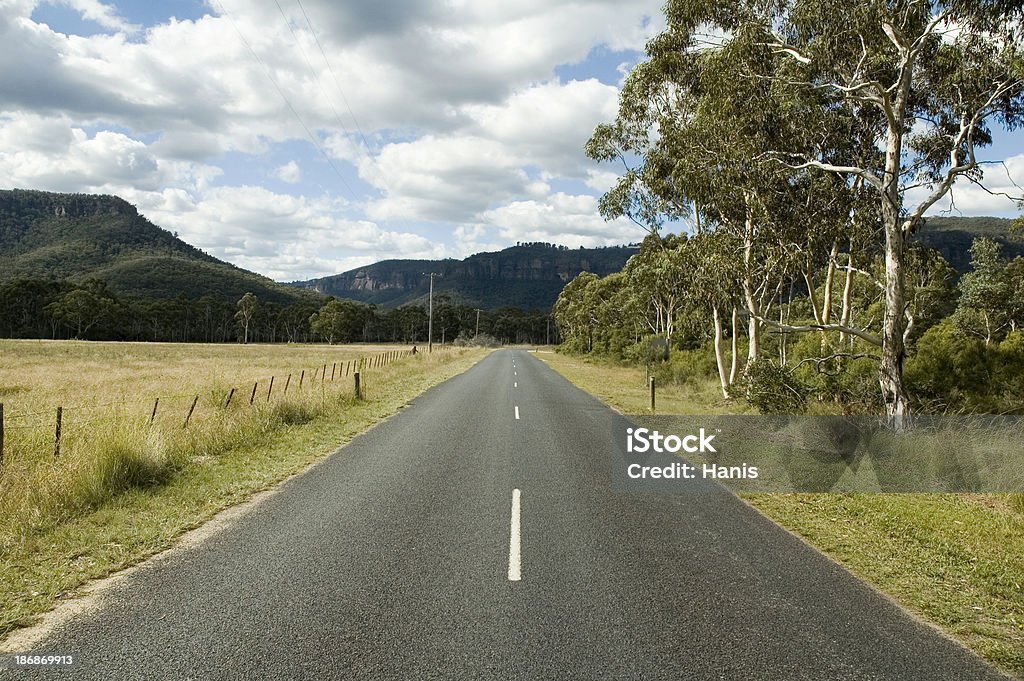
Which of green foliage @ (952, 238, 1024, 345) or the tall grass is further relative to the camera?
green foliage @ (952, 238, 1024, 345)

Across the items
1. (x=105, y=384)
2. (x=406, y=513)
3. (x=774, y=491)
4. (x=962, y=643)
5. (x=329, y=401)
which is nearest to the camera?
(x=962, y=643)

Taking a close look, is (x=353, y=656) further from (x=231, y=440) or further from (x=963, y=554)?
(x=231, y=440)

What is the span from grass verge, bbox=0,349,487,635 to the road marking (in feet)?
11.5

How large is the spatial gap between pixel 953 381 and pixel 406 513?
14.4 m

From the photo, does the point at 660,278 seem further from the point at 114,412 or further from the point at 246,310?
the point at 246,310

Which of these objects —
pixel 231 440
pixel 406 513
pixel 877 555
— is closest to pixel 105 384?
pixel 231 440

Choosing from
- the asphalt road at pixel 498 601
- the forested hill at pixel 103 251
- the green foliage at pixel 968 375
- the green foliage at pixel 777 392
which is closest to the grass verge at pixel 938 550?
the asphalt road at pixel 498 601

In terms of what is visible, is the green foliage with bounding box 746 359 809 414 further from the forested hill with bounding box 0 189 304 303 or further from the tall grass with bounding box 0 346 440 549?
the forested hill with bounding box 0 189 304 303

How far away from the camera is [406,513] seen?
735 centimetres

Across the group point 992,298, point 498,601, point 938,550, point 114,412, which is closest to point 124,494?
point 498,601

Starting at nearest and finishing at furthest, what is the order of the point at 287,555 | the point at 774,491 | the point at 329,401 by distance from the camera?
the point at 287,555 < the point at 774,491 < the point at 329,401
